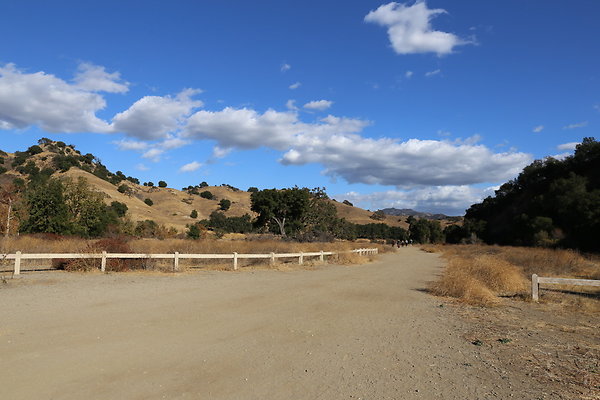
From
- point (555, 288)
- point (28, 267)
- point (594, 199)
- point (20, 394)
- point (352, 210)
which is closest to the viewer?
A: point (20, 394)

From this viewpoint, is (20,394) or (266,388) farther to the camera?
(266,388)

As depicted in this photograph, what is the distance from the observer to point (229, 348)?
7.04 metres

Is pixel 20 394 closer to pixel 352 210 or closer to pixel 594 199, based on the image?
pixel 594 199

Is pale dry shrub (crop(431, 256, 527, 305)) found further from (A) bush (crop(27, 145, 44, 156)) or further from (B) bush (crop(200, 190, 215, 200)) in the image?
(B) bush (crop(200, 190, 215, 200))

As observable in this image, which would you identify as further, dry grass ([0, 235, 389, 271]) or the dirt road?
dry grass ([0, 235, 389, 271])

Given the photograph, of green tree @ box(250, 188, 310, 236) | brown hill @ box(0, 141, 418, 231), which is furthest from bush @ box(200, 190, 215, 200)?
green tree @ box(250, 188, 310, 236)

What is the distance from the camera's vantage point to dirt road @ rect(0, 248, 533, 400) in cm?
523

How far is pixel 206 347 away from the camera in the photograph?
704 centimetres

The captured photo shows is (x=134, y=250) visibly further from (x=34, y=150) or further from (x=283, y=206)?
(x=34, y=150)

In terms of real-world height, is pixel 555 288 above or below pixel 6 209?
below

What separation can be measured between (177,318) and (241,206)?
10554 centimetres

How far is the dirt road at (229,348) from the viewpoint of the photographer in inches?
206

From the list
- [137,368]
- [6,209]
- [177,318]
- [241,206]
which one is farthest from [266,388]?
[241,206]

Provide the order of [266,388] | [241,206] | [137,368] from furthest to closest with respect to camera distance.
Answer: [241,206], [137,368], [266,388]
